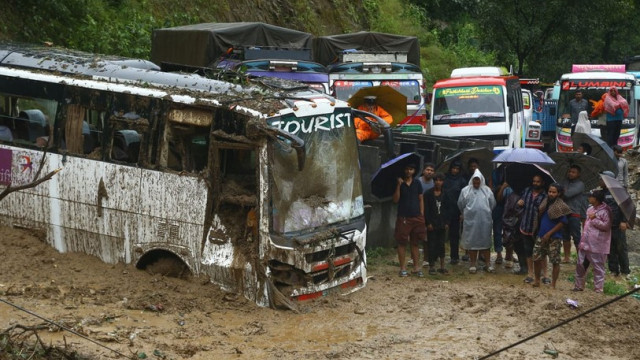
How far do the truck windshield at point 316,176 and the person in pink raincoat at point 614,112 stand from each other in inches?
512

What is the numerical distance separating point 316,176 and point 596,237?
3.69 meters

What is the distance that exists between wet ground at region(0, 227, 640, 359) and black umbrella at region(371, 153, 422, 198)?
1836 millimetres

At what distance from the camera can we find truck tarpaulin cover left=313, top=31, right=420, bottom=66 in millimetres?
23594

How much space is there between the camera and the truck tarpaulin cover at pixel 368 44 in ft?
77.4

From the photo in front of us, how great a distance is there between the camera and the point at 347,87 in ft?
64.8

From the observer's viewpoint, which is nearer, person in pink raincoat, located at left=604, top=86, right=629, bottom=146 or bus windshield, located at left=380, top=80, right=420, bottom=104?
bus windshield, located at left=380, top=80, right=420, bottom=104

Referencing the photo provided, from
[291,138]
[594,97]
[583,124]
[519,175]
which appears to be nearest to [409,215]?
[519,175]

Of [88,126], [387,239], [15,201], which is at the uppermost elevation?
[88,126]

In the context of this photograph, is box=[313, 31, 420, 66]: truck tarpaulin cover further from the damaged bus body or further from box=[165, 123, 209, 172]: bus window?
box=[165, 123, 209, 172]: bus window

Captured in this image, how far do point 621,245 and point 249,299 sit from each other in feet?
19.7

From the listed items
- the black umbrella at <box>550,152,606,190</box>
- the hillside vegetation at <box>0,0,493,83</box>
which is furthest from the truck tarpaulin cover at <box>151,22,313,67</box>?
the black umbrella at <box>550,152,606,190</box>

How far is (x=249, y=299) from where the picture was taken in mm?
9922

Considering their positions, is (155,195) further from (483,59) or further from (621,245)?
(483,59)

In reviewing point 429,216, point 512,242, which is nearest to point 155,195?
point 429,216
